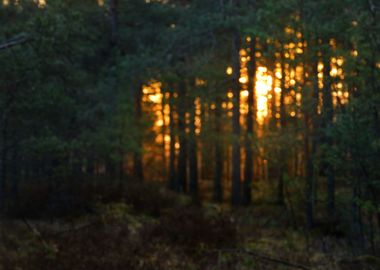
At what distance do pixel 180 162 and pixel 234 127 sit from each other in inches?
280

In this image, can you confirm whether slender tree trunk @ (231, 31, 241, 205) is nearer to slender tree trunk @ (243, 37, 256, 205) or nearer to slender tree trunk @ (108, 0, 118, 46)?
slender tree trunk @ (243, 37, 256, 205)

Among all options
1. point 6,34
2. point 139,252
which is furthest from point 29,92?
point 139,252

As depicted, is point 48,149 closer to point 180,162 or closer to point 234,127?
point 234,127

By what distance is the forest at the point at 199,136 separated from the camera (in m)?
8.89

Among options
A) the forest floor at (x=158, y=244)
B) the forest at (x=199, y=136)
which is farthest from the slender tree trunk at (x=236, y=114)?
the forest floor at (x=158, y=244)

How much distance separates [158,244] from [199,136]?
1436 centimetres

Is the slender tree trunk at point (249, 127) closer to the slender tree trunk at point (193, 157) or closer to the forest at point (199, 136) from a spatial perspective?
the forest at point (199, 136)

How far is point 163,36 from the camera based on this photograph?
64.8 feet

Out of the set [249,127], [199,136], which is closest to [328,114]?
[249,127]

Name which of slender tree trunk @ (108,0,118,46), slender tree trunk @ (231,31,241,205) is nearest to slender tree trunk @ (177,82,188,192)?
slender tree trunk @ (231,31,241,205)

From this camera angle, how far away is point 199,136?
24.3 metres

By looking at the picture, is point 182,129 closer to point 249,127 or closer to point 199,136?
point 199,136

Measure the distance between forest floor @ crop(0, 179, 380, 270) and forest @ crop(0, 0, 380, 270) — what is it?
4cm

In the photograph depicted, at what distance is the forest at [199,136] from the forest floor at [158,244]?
0.04 meters
